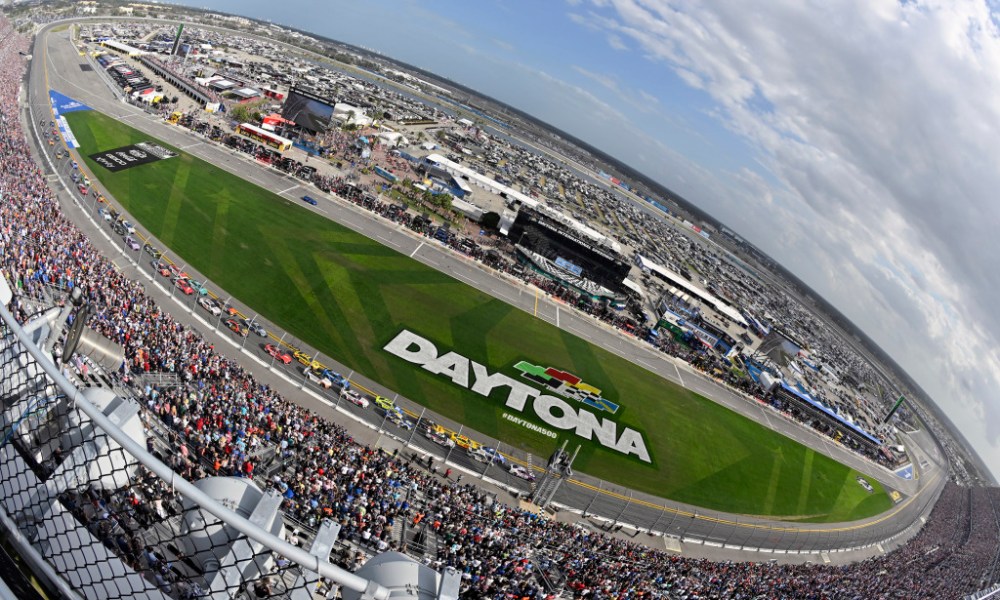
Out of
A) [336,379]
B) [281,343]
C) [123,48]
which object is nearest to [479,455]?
[336,379]

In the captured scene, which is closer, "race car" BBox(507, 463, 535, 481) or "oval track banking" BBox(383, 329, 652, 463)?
"race car" BBox(507, 463, 535, 481)

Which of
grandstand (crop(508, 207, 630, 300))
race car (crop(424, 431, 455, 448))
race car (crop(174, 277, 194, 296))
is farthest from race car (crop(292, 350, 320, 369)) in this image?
grandstand (crop(508, 207, 630, 300))

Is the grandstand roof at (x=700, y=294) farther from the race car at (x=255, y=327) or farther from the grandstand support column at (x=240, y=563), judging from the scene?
the grandstand support column at (x=240, y=563)

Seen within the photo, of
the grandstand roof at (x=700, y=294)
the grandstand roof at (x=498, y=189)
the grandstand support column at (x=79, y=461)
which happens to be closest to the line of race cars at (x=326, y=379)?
the grandstand support column at (x=79, y=461)

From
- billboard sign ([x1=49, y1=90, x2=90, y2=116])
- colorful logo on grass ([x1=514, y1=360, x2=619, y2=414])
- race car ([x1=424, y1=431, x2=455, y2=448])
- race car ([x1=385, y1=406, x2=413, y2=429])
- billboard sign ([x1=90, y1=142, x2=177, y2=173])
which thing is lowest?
billboard sign ([x1=49, y1=90, x2=90, y2=116])

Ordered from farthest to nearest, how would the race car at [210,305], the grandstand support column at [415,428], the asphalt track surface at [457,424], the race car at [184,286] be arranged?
the race car at [184,286], the race car at [210,305], the asphalt track surface at [457,424], the grandstand support column at [415,428]

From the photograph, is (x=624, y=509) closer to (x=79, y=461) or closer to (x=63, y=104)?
(x=79, y=461)

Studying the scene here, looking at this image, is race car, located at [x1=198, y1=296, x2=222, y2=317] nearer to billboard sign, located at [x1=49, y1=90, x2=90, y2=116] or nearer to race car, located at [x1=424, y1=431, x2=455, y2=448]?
race car, located at [x1=424, y1=431, x2=455, y2=448]
